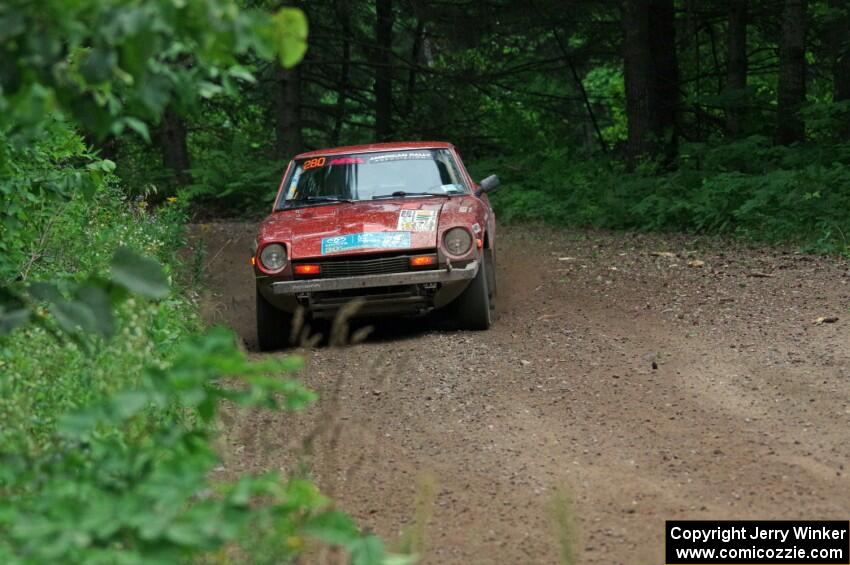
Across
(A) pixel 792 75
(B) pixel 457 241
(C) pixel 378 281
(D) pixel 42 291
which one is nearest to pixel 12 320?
(D) pixel 42 291

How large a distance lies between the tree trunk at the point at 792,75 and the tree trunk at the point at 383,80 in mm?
9848

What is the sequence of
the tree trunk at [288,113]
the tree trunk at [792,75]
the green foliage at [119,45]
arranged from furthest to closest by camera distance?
the tree trunk at [288,113]
the tree trunk at [792,75]
the green foliage at [119,45]

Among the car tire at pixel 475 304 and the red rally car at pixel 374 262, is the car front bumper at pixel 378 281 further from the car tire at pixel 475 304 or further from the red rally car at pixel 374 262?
the car tire at pixel 475 304

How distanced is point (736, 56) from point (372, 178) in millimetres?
11272

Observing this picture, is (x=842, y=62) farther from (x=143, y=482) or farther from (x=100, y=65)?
(x=143, y=482)

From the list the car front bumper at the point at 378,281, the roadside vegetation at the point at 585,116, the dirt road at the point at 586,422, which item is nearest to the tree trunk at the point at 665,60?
the roadside vegetation at the point at 585,116

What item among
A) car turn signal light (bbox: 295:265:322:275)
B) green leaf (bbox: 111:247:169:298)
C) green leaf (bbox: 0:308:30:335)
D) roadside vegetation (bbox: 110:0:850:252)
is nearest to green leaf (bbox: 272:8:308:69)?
green leaf (bbox: 111:247:169:298)

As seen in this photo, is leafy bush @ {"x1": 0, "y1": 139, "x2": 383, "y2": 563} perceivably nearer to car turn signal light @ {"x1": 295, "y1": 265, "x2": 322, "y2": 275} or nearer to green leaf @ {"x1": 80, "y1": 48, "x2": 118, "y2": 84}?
green leaf @ {"x1": 80, "y1": 48, "x2": 118, "y2": 84}

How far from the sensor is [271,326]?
30.5 feet

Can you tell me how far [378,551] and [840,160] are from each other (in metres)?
14.0

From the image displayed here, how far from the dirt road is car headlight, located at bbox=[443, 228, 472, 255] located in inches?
28.7

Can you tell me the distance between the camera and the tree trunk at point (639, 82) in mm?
18391

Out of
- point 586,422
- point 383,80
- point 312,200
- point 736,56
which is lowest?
point 586,422

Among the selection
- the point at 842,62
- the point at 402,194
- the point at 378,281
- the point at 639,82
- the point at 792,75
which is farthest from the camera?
the point at 639,82
